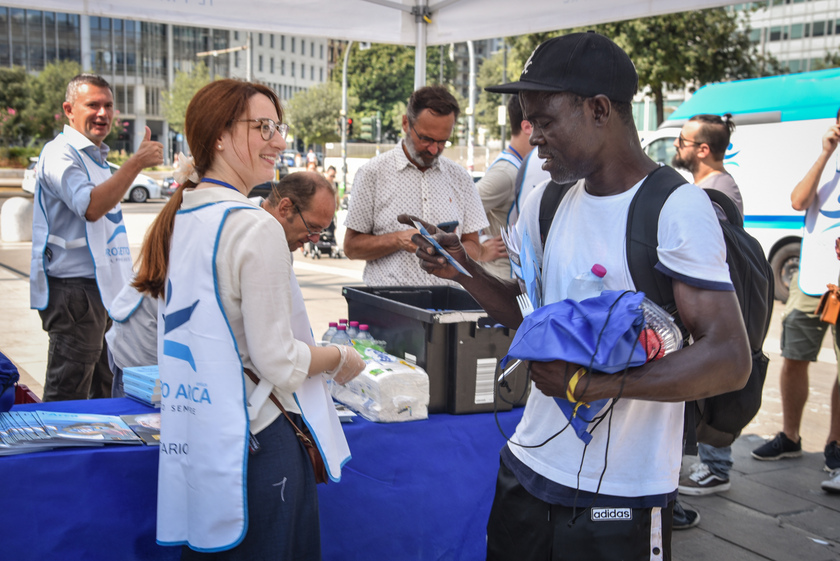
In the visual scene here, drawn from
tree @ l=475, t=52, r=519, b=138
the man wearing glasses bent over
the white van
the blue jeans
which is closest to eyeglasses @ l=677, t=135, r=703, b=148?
the man wearing glasses bent over

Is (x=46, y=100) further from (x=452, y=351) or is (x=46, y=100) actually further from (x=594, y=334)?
(x=594, y=334)

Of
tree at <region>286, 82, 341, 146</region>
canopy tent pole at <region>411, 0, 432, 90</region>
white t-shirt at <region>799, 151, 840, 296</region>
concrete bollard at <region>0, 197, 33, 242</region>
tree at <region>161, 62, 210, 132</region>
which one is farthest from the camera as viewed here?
tree at <region>286, 82, 341, 146</region>

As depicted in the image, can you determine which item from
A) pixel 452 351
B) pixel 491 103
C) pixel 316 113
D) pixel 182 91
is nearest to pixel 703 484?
pixel 452 351

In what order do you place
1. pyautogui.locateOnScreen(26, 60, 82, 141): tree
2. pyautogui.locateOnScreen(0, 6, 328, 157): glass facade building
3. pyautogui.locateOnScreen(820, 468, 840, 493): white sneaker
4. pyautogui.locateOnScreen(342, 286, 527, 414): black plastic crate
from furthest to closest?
pyautogui.locateOnScreen(0, 6, 328, 157): glass facade building < pyautogui.locateOnScreen(26, 60, 82, 141): tree < pyautogui.locateOnScreen(820, 468, 840, 493): white sneaker < pyautogui.locateOnScreen(342, 286, 527, 414): black plastic crate

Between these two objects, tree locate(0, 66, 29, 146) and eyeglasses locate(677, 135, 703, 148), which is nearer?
eyeglasses locate(677, 135, 703, 148)

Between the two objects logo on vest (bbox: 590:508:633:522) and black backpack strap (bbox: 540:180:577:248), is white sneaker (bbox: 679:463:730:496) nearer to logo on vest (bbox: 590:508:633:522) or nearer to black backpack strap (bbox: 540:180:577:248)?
logo on vest (bbox: 590:508:633:522)

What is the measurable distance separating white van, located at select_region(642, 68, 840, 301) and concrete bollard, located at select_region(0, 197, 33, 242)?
13603 mm

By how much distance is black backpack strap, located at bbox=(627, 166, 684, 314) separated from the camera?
5.03 ft

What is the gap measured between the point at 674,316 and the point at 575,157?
42cm

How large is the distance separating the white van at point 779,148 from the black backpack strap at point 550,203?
31.1 feet

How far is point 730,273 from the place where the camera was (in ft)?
5.32

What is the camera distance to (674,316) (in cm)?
157

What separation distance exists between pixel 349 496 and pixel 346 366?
0.76 m

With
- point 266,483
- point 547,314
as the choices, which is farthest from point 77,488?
point 547,314
